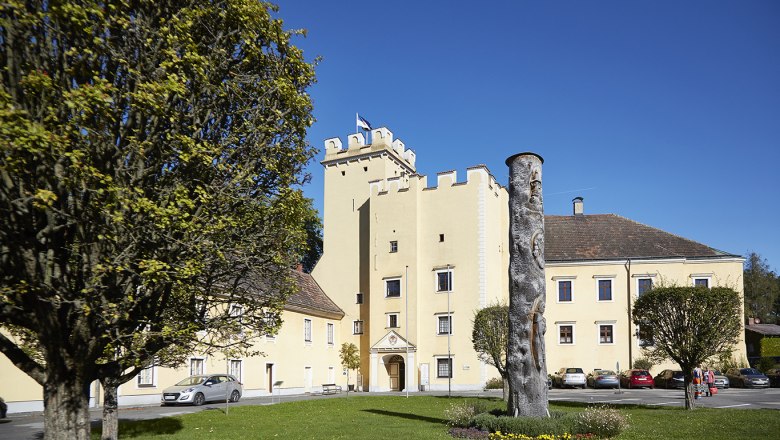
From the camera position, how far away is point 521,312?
63.0 ft

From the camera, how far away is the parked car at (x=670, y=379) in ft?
142

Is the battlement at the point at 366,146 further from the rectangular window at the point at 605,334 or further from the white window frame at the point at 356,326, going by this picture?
the rectangular window at the point at 605,334

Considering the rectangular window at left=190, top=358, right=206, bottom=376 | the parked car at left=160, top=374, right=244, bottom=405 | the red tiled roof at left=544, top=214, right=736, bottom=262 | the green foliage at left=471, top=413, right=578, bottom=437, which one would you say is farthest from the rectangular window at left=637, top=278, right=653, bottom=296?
the green foliage at left=471, top=413, right=578, bottom=437

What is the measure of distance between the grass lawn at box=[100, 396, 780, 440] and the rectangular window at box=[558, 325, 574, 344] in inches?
876

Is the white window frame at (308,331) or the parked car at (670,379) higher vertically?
the white window frame at (308,331)

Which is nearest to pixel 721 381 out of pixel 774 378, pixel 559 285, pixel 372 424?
pixel 774 378

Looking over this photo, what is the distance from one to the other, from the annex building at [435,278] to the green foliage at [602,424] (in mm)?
26765

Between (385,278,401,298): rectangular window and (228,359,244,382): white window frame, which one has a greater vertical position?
(385,278,401,298): rectangular window

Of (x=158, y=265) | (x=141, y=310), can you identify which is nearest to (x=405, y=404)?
(x=141, y=310)

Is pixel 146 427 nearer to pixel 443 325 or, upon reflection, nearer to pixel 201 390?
pixel 201 390

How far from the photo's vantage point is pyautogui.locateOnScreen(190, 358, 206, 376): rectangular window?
34691 millimetres

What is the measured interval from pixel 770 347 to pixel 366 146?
38.8 metres

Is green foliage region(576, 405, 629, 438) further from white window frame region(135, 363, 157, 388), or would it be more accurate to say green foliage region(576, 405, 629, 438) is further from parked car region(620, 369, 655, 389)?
parked car region(620, 369, 655, 389)

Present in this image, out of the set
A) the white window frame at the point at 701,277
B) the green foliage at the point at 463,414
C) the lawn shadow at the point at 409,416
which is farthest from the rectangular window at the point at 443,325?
the green foliage at the point at 463,414
